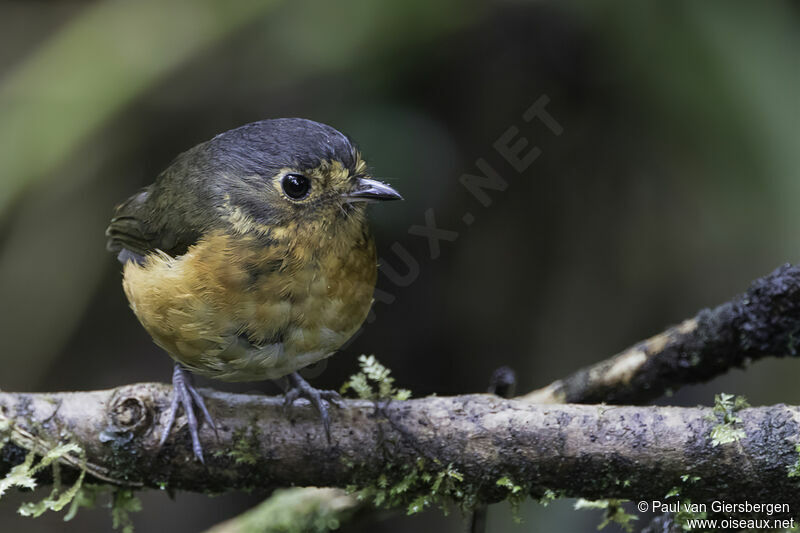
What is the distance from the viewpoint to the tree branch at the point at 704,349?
2.46 metres

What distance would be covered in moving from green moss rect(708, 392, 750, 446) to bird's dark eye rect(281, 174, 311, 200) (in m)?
1.43

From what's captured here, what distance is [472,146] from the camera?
4469mm

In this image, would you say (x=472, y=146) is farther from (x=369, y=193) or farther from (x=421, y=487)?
(x=421, y=487)

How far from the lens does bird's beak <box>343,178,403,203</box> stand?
8.82 ft

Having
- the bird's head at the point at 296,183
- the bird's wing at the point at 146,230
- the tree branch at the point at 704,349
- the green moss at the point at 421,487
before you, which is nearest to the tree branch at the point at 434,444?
the green moss at the point at 421,487

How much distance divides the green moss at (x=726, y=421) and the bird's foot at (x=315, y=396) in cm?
113

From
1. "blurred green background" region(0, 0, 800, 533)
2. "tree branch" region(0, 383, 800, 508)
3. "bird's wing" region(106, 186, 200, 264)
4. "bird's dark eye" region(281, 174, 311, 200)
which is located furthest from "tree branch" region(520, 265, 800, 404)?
"bird's wing" region(106, 186, 200, 264)

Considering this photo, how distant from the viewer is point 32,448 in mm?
2510

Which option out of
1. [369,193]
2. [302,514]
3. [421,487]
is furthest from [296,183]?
[302,514]

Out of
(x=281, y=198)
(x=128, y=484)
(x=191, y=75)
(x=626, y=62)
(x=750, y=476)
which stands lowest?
(x=128, y=484)

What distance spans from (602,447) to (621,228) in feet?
7.53

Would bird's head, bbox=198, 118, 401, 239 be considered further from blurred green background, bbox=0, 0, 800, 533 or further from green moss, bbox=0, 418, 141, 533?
blurred green background, bbox=0, 0, 800, 533

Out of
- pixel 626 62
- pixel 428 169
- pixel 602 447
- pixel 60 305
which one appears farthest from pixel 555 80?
pixel 60 305

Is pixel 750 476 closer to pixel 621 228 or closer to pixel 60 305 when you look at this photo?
pixel 621 228
